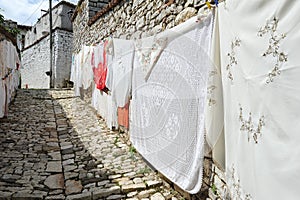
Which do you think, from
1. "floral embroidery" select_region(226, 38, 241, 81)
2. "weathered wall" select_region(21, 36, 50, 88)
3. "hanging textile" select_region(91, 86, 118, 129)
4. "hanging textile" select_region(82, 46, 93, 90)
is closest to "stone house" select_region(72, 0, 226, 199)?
"hanging textile" select_region(82, 46, 93, 90)

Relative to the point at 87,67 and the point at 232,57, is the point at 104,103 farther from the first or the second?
the point at 232,57

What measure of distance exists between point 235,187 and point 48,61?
1435 centimetres

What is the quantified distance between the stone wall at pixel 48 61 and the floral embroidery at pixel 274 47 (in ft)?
43.5

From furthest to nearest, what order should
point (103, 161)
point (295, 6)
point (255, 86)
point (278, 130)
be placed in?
1. point (103, 161)
2. point (255, 86)
3. point (278, 130)
4. point (295, 6)

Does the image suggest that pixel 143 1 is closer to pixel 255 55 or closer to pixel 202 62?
pixel 202 62

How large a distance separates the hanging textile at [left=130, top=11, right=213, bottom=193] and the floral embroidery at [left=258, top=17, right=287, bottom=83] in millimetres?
565

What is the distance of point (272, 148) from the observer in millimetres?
1034

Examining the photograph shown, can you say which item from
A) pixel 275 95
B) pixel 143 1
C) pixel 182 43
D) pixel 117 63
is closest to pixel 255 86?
pixel 275 95

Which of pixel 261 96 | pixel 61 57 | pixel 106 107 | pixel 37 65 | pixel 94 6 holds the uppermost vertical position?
pixel 94 6

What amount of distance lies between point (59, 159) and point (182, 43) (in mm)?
2402

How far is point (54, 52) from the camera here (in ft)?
43.1

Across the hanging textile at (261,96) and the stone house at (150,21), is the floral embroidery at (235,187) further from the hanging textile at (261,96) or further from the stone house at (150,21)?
the stone house at (150,21)

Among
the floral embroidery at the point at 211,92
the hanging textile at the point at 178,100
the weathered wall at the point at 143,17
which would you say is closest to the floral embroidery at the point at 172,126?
the hanging textile at the point at 178,100

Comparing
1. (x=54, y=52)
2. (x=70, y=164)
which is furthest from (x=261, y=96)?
(x=54, y=52)
